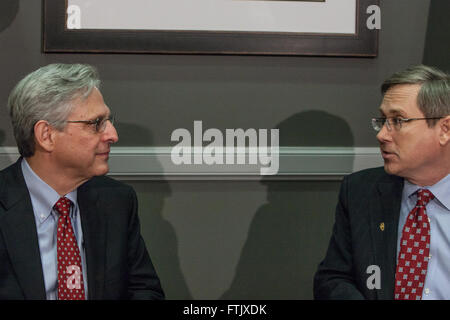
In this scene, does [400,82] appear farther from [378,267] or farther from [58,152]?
[58,152]

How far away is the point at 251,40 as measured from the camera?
2852 millimetres

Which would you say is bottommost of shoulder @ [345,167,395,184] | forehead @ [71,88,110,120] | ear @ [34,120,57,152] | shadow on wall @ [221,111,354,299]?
shadow on wall @ [221,111,354,299]

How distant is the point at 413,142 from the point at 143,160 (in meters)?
1.22

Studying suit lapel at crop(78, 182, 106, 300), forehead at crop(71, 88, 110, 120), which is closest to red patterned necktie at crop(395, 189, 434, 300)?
suit lapel at crop(78, 182, 106, 300)

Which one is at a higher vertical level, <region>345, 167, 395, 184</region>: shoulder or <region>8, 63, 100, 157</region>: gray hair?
<region>8, 63, 100, 157</region>: gray hair

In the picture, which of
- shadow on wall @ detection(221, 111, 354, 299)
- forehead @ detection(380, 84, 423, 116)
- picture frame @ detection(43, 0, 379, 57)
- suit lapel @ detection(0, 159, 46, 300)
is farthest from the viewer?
shadow on wall @ detection(221, 111, 354, 299)

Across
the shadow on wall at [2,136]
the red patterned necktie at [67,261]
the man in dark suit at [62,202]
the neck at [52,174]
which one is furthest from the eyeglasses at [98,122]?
the shadow on wall at [2,136]

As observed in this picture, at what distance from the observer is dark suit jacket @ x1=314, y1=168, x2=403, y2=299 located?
2148 millimetres

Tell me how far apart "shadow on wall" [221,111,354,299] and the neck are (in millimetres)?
1048

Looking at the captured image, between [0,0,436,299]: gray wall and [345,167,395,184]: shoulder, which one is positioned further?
[0,0,436,299]: gray wall

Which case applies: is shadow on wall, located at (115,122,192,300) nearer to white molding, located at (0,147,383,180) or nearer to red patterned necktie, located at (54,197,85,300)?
white molding, located at (0,147,383,180)

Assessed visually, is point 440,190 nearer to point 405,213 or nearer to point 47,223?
point 405,213

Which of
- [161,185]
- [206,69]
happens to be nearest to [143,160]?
[161,185]

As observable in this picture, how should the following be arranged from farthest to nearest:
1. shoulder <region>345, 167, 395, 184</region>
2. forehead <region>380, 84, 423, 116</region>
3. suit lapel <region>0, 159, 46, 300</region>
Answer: shoulder <region>345, 167, 395, 184</region>
forehead <region>380, 84, 423, 116</region>
suit lapel <region>0, 159, 46, 300</region>
